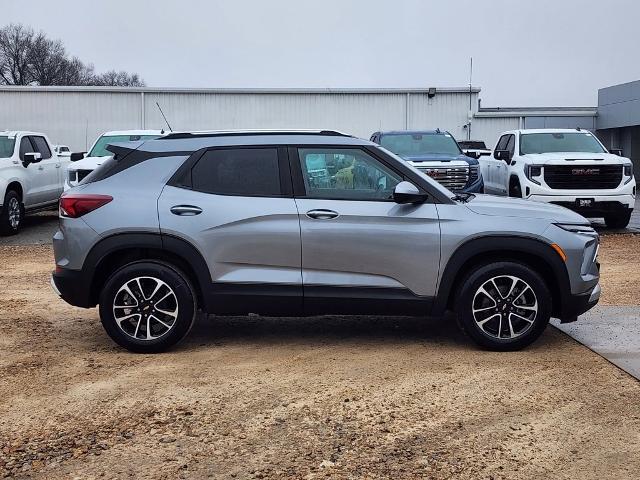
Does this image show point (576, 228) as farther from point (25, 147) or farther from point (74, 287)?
point (25, 147)

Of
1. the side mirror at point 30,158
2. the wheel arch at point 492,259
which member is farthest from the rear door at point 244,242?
the side mirror at point 30,158

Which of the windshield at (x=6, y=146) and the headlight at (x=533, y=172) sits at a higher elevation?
the windshield at (x=6, y=146)

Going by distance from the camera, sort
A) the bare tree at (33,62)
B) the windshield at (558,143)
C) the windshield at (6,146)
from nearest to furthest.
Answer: the windshield at (6,146), the windshield at (558,143), the bare tree at (33,62)

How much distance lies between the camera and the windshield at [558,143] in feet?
50.7

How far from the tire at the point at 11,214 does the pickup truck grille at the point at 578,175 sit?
10110 millimetres

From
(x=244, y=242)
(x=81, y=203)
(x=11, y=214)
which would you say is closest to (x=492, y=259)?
(x=244, y=242)

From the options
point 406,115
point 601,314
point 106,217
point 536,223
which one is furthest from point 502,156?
point 406,115

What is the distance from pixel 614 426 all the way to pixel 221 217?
10.5 ft

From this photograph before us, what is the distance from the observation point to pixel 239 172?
6355 mm

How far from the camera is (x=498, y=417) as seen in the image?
15.5 feet

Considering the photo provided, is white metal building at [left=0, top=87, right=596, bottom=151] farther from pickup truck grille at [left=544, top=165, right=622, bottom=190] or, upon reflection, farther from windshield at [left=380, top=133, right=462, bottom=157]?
pickup truck grille at [left=544, top=165, right=622, bottom=190]

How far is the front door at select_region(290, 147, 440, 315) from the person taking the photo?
6102mm

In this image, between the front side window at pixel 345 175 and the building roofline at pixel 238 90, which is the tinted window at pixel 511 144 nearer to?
the front side window at pixel 345 175

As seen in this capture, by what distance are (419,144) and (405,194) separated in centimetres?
937
